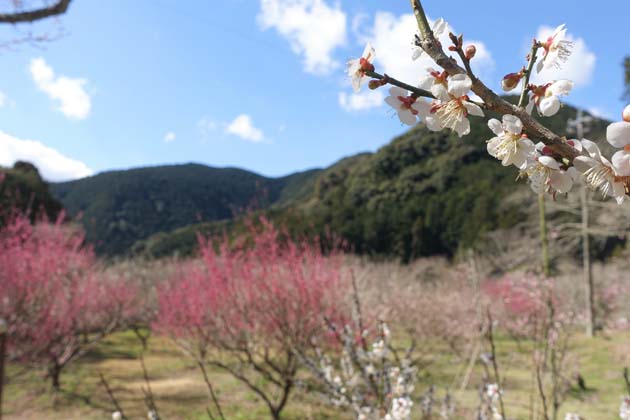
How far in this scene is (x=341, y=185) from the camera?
43781 millimetres

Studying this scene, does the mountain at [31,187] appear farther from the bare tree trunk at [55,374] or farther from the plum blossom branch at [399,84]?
the plum blossom branch at [399,84]

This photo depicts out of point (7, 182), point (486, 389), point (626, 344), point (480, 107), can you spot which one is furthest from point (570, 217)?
point (7, 182)

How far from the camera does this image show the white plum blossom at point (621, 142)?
69 centimetres

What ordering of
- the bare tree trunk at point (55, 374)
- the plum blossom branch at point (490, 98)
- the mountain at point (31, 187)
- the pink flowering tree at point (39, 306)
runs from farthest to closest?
the mountain at point (31, 187) < the bare tree trunk at point (55, 374) < the pink flowering tree at point (39, 306) < the plum blossom branch at point (490, 98)

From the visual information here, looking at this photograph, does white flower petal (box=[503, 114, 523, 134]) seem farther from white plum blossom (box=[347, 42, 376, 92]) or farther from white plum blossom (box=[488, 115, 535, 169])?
white plum blossom (box=[347, 42, 376, 92])

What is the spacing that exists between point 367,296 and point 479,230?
1981 cm

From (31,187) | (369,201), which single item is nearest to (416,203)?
(369,201)

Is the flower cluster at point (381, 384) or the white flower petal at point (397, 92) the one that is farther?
the flower cluster at point (381, 384)

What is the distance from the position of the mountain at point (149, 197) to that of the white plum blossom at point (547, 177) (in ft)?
128

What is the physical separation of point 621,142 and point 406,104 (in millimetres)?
430

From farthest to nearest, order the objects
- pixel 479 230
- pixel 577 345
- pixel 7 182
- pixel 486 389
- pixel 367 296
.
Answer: pixel 479 230, pixel 7 182, pixel 577 345, pixel 367 296, pixel 486 389

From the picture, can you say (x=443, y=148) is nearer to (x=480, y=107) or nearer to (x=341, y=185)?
(x=341, y=185)

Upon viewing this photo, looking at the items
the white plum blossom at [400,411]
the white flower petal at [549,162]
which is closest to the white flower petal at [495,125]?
the white flower petal at [549,162]

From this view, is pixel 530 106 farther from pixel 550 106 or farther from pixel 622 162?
pixel 622 162
